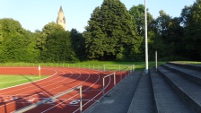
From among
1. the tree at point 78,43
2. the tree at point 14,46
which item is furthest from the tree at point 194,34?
the tree at point 14,46

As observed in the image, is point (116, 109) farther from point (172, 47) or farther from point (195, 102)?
point (172, 47)

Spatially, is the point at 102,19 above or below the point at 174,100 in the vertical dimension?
above

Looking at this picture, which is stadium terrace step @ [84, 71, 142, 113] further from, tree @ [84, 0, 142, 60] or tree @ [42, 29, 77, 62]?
tree @ [42, 29, 77, 62]

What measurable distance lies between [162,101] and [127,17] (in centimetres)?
5631

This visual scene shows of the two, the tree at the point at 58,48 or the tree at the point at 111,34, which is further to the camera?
the tree at the point at 58,48

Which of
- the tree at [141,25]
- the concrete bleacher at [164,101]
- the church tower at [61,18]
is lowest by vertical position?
the concrete bleacher at [164,101]

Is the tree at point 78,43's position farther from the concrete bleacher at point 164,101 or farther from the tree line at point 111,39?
the concrete bleacher at point 164,101

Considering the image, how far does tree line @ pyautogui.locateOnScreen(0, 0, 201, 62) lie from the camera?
190ft

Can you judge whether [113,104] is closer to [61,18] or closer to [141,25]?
[141,25]

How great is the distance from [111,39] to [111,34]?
1582mm

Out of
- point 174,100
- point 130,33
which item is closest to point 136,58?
point 130,33

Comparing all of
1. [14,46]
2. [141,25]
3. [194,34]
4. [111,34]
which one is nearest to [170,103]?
[194,34]

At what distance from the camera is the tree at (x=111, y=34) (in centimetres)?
5991

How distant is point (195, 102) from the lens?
6.30m
